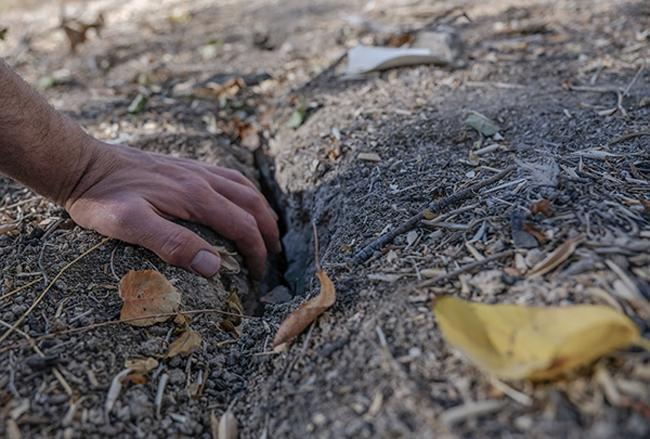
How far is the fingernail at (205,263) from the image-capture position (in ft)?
5.44

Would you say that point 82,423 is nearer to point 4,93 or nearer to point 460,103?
point 4,93

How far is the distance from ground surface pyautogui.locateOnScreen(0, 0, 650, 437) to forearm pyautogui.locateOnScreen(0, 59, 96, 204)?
12cm

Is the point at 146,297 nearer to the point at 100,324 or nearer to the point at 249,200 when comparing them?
the point at 100,324

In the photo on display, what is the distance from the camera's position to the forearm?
1.61m

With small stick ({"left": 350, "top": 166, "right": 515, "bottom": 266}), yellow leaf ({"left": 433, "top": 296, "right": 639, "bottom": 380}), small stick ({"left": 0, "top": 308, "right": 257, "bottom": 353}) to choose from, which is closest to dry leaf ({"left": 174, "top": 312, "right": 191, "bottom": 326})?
small stick ({"left": 0, "top": 308, "right": 257, "bottom": 353})

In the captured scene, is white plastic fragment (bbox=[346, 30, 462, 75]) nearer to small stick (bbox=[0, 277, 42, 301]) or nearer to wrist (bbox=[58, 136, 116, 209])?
wrist (bbox=[58, 136, 116, 209])

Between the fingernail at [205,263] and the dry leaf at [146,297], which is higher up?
the dry leaf at [146,297]

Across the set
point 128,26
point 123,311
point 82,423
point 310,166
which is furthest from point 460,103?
point 128,26

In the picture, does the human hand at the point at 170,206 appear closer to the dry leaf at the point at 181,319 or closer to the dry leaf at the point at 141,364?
the dry leaf at the point at 181,319

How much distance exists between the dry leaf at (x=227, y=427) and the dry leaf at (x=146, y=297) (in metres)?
0.31

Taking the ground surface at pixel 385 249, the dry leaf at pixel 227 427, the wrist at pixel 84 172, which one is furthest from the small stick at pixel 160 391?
the wrist at pixel 84 172

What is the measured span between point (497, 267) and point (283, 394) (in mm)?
494

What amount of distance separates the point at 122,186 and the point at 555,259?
115cm

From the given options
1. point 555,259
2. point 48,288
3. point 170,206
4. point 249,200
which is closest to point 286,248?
point 249,200
